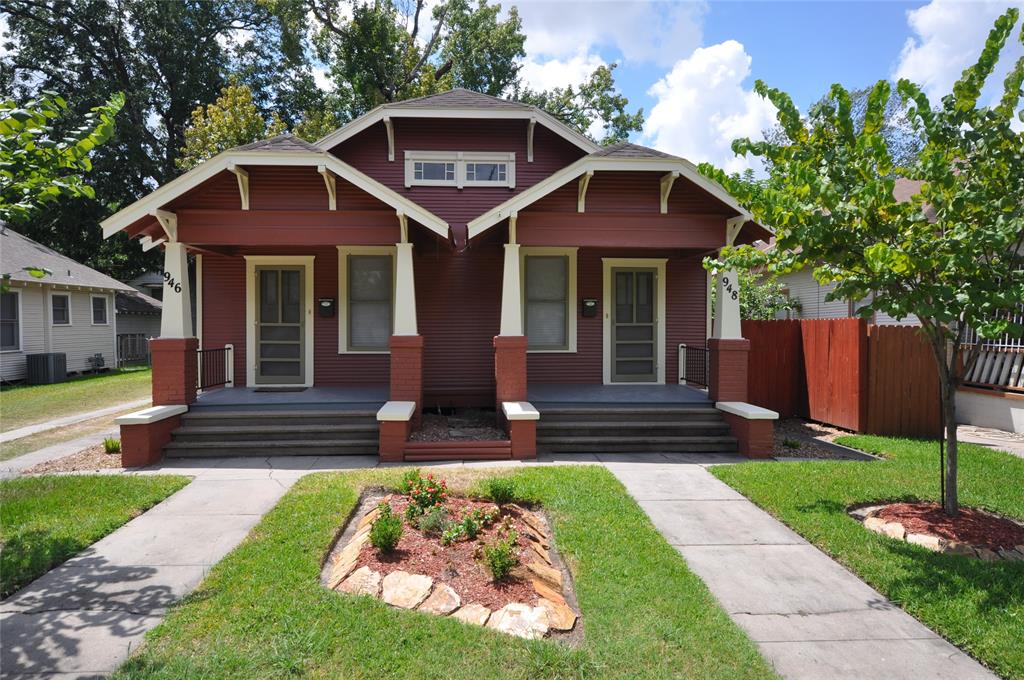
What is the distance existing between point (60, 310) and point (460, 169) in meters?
15.9

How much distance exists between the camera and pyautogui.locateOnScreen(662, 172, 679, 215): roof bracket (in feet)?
25.1

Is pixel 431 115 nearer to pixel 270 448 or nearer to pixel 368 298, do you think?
pixel 368 298

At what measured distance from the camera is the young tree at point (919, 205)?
155 inches

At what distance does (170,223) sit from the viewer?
749 centimetres

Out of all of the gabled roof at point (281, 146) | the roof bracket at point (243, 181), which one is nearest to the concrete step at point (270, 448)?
the roof bracket at point (243, 181)


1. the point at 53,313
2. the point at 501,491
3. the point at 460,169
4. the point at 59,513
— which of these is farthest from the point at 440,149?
the point at 53,313

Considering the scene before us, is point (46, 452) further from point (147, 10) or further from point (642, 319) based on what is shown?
point (147, 10)

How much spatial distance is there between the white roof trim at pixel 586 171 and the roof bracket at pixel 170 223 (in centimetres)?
405

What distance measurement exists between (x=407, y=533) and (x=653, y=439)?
4.21m

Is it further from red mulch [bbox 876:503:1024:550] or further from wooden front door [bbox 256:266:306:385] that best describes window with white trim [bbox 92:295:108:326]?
red mulch [bbox 876:503:1024:550]

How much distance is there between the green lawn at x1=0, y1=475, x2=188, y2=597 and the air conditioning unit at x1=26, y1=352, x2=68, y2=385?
1354cm

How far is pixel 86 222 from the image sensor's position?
27.1m

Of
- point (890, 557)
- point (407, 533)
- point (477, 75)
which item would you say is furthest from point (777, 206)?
point (477, 75)

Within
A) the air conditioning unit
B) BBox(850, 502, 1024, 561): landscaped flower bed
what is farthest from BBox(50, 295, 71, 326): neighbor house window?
BBox(850, 502, 1024, 561): landscaped flower bed
